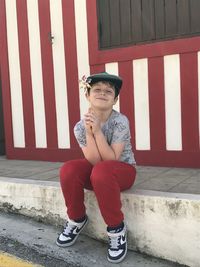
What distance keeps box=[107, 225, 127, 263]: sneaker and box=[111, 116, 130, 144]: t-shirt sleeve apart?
1.95 ft

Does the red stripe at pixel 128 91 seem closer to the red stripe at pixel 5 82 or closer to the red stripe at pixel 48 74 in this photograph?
the red stripe at pixel 48 74

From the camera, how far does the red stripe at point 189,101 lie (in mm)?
4141

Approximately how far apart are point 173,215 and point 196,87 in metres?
1.63

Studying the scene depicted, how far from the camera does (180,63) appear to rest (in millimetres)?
4188

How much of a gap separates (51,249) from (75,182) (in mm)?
534

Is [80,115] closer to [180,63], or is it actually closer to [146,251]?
[180,63]

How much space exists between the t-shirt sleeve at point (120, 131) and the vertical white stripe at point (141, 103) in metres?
1.36

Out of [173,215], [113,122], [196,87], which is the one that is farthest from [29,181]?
[196,87]

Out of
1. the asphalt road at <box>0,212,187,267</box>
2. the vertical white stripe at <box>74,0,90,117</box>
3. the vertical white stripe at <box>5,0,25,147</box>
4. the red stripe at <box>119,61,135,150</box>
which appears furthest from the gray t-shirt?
the vertical white stripe at <box>5,0,25,147</box>

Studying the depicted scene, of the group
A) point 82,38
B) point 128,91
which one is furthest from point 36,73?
point 128,91

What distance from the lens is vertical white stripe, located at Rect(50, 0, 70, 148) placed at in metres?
4.95

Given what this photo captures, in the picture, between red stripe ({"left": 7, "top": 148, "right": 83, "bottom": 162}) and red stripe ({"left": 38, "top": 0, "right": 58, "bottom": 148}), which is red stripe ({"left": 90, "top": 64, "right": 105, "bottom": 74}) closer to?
red stripe ({"left": 38, "top": 0, "right": 58, "bottom": 148})

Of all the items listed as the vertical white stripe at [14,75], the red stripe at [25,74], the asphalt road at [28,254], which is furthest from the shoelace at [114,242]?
the vertical white stripe at [14,75]

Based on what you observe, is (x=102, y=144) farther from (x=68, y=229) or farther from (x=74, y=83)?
(x=74, y=83)
